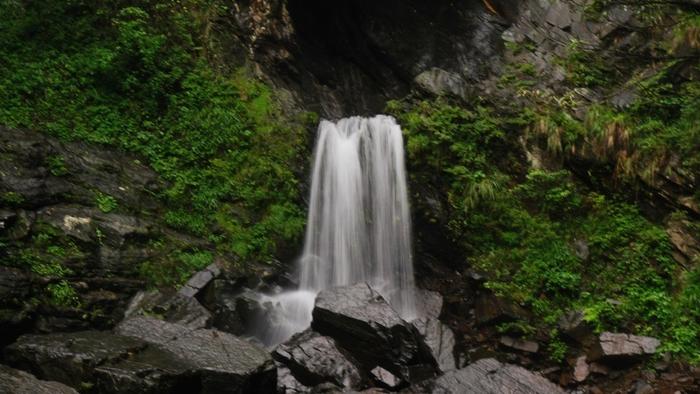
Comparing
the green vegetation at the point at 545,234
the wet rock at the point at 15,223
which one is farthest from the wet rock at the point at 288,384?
the wet rock at the point at 15,223

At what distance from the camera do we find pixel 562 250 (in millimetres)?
10477

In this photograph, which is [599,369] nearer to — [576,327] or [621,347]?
[621,347]

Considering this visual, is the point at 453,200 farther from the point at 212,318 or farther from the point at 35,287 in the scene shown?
the point at 35,287

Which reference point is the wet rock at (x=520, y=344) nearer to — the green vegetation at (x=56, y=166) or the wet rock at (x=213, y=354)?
the wet rock at (x=213, y=354)

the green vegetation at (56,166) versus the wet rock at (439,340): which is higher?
the green vegetation at (56,166)

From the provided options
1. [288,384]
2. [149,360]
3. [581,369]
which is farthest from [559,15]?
[149,360]

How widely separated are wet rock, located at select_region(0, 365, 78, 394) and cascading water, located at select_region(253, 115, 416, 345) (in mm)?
4655

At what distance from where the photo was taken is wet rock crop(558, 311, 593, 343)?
923cm

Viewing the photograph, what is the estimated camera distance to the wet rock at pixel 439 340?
8930 mm

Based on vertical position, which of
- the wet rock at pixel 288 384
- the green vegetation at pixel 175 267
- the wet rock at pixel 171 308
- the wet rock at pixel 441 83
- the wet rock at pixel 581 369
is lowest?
the wet rock at pixel 288 384

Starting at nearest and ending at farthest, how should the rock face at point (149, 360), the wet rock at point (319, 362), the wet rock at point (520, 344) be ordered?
1. the rock face at point (149, 360)
2. the wet rock at point (319, 362)
3. the wet rock at point (520, 344)

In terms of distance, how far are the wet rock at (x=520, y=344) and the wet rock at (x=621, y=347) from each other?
87cm

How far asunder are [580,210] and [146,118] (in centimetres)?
917

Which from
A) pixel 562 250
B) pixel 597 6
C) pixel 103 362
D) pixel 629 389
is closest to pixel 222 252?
pixel 103 362
